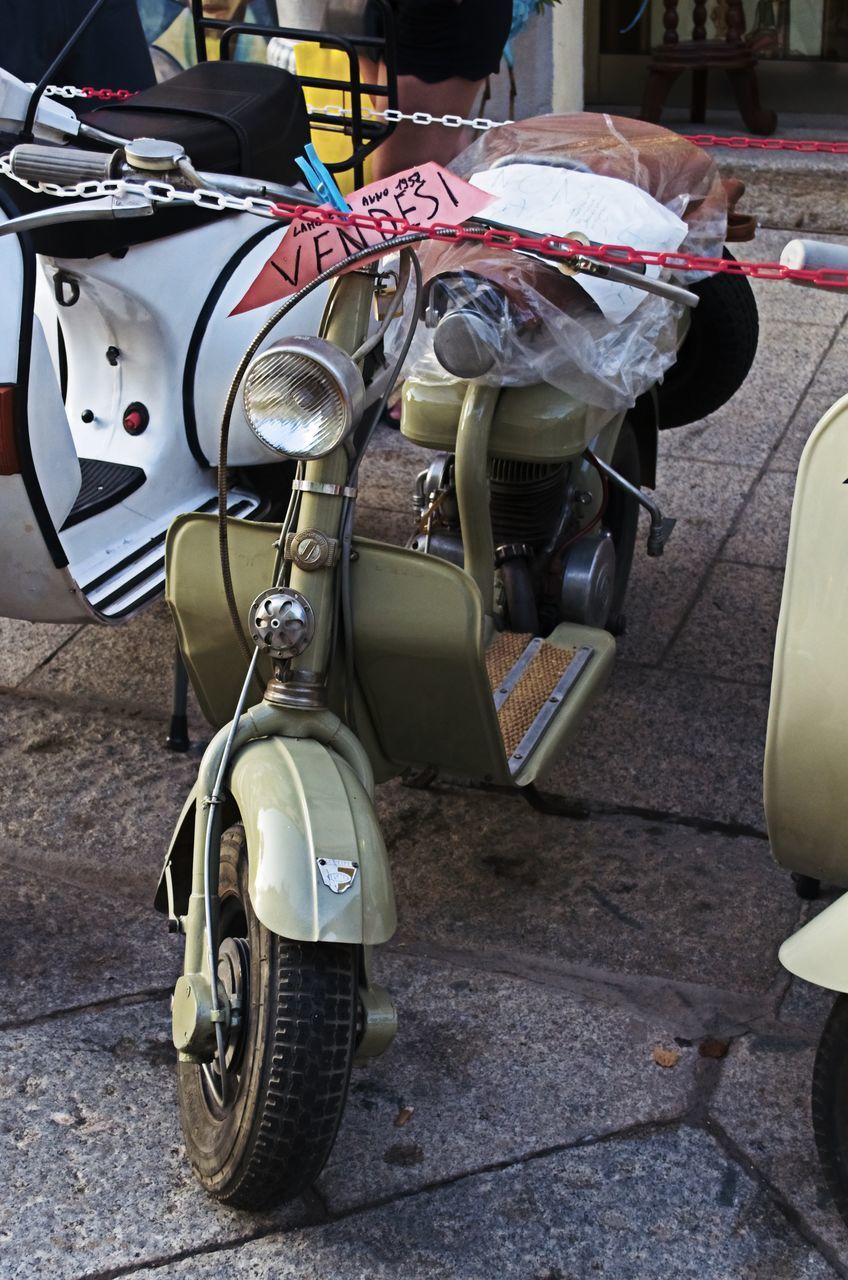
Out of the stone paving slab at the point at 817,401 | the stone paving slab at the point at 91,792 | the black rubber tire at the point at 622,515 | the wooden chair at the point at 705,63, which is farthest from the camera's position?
the wooden chair at the point at 705,63

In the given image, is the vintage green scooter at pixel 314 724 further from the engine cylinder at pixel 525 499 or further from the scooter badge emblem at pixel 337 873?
the engine cylinder at pixel 525 499

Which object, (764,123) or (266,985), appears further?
(764,123)

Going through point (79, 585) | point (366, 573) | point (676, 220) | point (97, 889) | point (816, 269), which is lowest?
point (97, 889)

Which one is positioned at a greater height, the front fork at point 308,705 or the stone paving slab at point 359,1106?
the front fork at point 308,705

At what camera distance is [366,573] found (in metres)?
2.36

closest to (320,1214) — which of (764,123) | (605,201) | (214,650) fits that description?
(214,650)

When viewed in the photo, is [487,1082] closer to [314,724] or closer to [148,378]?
[314,724]

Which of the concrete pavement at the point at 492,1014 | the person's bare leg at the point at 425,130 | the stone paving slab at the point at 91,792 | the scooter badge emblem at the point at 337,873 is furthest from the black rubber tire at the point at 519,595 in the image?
the person's bare leg at the point at 425,130

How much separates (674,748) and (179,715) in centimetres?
109

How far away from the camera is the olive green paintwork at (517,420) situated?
9.32 ft

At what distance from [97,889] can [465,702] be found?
0.97 metres

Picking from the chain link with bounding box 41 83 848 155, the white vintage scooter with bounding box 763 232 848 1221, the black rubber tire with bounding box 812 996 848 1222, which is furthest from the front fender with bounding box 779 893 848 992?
the chain link with bounding box 41 83 848 155

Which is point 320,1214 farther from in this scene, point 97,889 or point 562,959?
point 97,889

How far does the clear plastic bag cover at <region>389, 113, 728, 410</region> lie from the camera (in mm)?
2789
